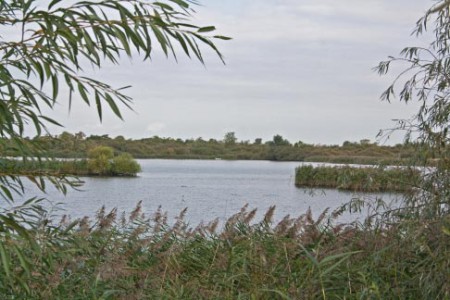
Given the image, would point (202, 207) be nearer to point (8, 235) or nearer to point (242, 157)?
point (8, 235)

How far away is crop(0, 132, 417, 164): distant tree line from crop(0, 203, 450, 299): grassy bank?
0.44 meters

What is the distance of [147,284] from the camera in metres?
4.82

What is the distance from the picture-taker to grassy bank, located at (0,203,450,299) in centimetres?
A: 387

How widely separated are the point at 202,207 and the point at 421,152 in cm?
1197

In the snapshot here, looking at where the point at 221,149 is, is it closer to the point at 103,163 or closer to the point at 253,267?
the point at 103,163

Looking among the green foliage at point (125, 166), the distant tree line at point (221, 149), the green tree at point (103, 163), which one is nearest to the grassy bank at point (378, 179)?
the distant tree line at point (221, 149)

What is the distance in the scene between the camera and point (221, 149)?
69812 millimetres

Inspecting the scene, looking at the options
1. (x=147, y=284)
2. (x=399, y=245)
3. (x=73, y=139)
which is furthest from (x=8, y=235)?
(x=399, y=245)

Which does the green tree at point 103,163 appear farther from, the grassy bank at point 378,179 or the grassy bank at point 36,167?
the grassy bank at point 36,167

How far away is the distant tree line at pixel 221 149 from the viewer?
3.49m

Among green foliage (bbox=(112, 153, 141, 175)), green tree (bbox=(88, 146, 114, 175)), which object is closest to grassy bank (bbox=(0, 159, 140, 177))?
green tree (bbox=(88, 146, 114, 175))

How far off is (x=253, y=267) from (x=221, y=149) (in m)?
64.7

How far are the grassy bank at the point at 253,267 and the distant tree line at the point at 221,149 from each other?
445mm

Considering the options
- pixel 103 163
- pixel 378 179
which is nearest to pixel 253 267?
→ pixel 378 179
